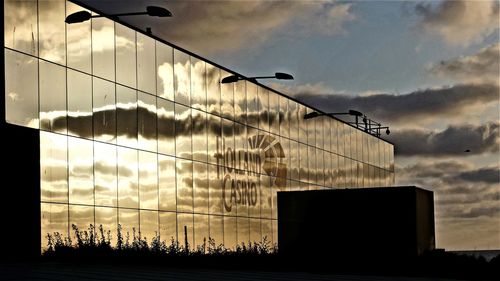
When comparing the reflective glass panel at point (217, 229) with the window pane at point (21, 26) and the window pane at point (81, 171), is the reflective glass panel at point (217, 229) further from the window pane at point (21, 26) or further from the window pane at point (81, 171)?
the window pane at point (21, 26)

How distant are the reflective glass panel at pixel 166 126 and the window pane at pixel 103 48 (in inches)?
176

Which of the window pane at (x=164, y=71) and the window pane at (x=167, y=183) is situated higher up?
the window pane at (x=164, y=71)

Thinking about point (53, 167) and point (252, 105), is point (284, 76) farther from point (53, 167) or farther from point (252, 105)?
point (252, 105)

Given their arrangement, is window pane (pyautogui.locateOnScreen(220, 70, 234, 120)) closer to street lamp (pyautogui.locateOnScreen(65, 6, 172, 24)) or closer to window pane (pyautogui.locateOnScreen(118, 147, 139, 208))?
window pane (pyautogui.locateOnScreen(118, 147, 139, 208))

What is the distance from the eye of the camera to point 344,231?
116 ft

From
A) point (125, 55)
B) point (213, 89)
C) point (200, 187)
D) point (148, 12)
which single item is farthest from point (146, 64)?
point (148, 12)

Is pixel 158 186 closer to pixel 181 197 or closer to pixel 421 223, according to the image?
pixel 181 197

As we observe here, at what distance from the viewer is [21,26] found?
2927cm

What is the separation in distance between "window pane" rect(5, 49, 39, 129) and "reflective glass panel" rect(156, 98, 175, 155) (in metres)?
9.57

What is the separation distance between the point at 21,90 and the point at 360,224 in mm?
14179

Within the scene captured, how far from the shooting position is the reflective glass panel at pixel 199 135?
4238 centimetres

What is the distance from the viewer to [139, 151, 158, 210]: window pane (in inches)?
1455

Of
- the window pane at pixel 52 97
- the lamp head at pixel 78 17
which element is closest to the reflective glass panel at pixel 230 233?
the window pane at pixel 52 97

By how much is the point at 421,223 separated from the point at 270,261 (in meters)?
7.86
